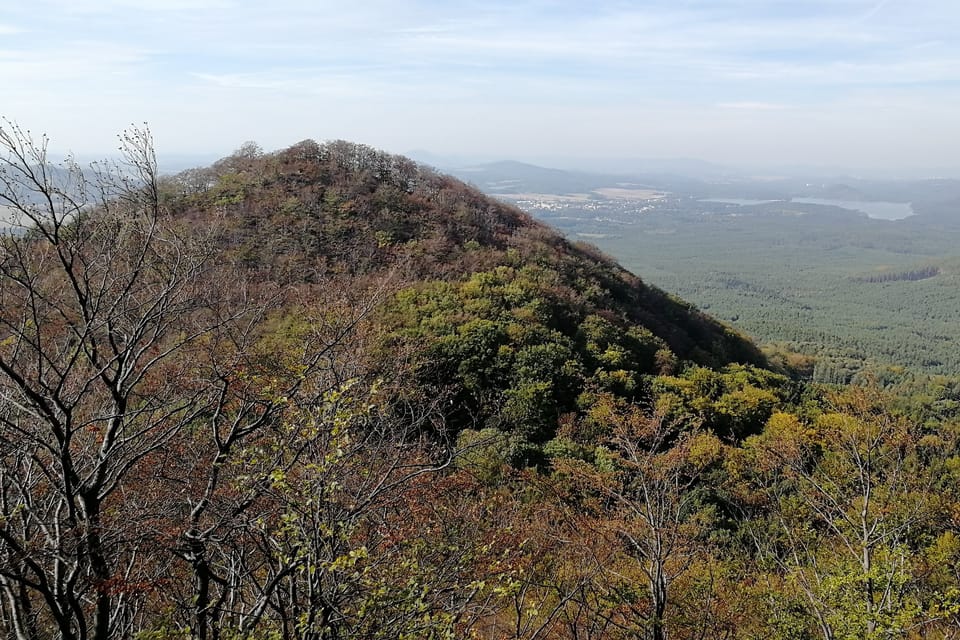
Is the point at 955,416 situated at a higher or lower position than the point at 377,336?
lower

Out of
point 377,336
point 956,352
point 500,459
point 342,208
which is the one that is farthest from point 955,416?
point 956,352

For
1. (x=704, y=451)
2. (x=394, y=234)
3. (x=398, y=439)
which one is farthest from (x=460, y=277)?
(x=398, y=439)

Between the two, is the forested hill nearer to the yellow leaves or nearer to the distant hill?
the distant hill

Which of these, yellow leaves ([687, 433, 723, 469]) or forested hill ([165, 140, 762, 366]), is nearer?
yellow leaves ([687, 433, 723, 469])

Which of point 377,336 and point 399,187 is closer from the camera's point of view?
point 377,336

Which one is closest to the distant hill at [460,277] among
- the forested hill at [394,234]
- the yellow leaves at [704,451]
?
the forested hill at [394,234]

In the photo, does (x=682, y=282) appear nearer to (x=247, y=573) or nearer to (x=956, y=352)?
(x=956, y=352)

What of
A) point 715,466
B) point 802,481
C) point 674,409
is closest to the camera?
point 802,481

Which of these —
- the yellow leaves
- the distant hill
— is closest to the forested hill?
the distant hill
